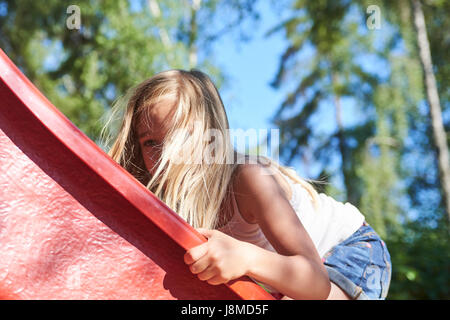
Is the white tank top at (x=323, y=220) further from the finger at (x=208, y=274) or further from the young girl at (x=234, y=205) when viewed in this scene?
the finger at (x=208, y=274)

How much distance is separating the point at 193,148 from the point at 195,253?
1.80 ft

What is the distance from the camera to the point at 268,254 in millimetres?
1160

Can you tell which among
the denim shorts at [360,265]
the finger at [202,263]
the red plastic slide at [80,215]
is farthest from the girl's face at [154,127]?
the denim shorts at [360,265]

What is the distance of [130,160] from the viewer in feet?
5.96

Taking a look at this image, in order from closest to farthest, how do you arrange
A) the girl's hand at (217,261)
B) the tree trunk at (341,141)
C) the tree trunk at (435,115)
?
the girl's hand at (217,261) → the tree trunk at (435,115) → the tree trunk at (341,141)

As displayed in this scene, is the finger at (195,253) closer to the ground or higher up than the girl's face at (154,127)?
closer to the ground

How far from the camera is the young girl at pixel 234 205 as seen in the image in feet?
3.81

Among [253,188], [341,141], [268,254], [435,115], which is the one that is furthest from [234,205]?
[341,141]

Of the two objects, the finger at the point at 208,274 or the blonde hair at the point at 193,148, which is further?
the blonde hair at the point at 193,148

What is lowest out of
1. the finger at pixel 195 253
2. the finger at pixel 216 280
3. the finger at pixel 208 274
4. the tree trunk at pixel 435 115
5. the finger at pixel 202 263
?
the finger at pixel 216 280

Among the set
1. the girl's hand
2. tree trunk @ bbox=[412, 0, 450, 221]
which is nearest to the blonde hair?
the girl's hand

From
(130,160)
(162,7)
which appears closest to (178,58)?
(162,7)
